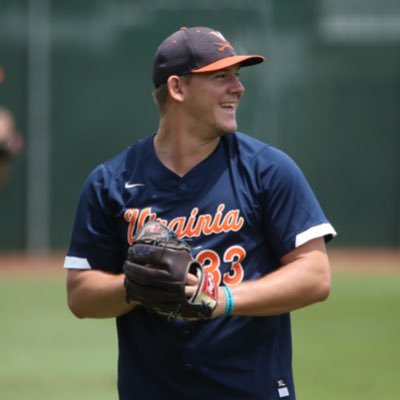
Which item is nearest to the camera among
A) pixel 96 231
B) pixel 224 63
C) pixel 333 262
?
pixel 224 63

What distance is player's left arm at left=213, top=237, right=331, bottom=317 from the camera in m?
3.61

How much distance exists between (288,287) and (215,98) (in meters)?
0.74

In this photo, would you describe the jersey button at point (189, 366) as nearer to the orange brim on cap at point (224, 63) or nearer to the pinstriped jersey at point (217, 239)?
the pinstriped jersey at point (217, 239)

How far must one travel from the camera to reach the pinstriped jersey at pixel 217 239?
3789 millimetres

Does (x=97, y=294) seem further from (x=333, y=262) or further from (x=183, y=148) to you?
(x=333, y=262)

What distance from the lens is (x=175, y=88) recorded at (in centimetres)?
393

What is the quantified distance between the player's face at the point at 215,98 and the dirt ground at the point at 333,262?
36.1 ft

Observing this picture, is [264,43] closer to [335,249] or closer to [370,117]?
[370,117]

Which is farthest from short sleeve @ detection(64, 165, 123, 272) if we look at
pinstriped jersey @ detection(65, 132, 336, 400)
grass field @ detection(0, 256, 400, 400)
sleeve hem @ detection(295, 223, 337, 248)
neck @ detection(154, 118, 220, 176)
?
grass field @ detection(0, 256, 400, 400)

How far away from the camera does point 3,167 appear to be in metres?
6.32

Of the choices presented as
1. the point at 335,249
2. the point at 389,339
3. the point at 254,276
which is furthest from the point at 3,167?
the point at 335,249

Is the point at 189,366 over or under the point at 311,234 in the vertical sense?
under

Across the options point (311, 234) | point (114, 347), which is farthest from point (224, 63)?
point (114, 347)

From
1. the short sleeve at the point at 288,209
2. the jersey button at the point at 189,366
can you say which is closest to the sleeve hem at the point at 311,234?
the short sleeve at the point at 288,209
